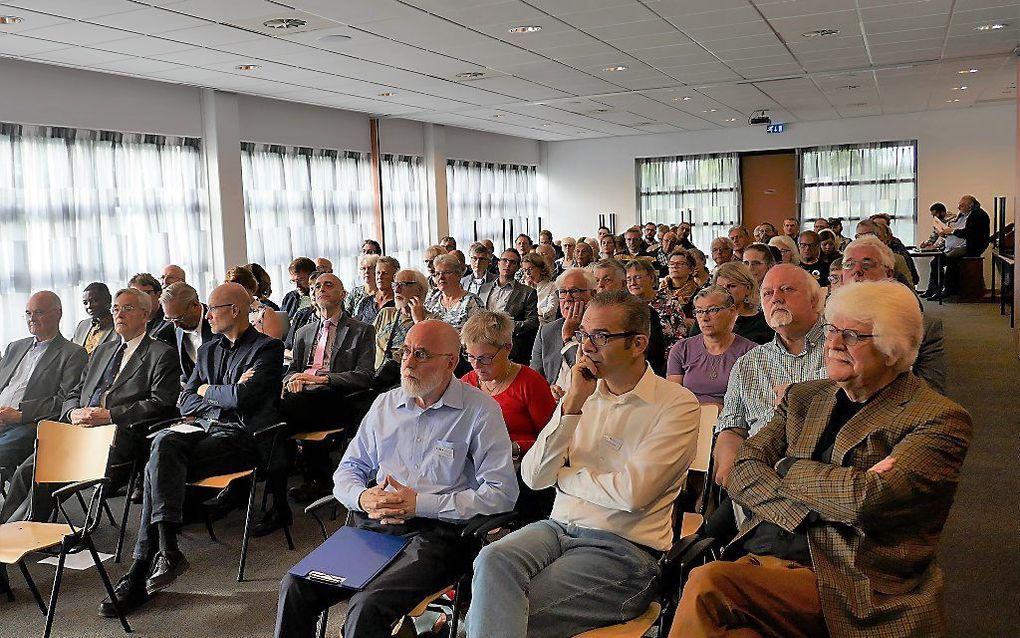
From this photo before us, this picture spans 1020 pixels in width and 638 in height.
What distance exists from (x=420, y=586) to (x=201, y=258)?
28.8 ft

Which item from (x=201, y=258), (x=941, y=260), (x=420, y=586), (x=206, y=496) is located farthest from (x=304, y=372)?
(x=941, y=260)

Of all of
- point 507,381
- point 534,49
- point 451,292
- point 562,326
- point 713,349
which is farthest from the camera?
point 534,49

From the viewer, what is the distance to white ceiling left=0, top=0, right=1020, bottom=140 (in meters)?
6.82

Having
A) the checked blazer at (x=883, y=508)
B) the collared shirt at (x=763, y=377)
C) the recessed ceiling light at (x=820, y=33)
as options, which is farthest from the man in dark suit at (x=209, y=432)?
the recessed ceiling light at (x=820, y=33)

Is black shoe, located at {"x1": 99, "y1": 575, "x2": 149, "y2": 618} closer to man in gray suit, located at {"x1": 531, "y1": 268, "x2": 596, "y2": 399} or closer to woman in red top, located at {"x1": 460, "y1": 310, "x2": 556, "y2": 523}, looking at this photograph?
woman in red top, located at {"x1": 460, "y1": 310, "x2": 556, "y2": 523}

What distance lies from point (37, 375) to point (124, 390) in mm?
793

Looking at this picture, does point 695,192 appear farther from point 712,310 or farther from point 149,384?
point 149,384

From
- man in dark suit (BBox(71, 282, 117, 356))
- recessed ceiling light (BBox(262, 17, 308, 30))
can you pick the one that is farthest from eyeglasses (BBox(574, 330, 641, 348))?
recessed ceiling light (BBox(262, 17, 308, 30))

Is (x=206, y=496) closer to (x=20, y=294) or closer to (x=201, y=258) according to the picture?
(x=20, y=294)

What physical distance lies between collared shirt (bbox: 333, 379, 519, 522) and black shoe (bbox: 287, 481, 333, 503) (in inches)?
98.7

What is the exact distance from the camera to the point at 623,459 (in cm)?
294

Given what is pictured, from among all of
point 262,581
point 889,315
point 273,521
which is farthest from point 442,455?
point 273,521

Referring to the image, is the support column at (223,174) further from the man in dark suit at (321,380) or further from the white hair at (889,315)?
the white hair at (889,315)

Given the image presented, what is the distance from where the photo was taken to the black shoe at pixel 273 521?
16.7ft
